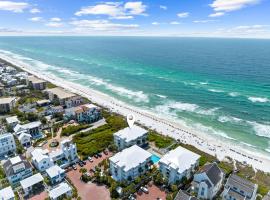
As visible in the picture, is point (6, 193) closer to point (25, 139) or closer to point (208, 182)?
point (25, 139)

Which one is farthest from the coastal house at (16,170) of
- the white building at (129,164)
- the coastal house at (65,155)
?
the white building at (129,164)

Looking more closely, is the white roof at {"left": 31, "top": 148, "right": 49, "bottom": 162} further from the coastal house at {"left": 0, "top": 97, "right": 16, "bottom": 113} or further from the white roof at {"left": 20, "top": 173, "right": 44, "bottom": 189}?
the coastal house at {"left": 0, "top": 97, "right": 16, "bottom": 113}

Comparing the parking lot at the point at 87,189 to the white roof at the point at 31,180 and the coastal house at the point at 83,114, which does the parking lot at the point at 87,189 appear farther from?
the coastal house at the point at 83,114

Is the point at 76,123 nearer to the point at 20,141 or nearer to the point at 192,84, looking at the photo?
the point at 20,141

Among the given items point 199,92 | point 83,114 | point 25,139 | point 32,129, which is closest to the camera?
point 25,139

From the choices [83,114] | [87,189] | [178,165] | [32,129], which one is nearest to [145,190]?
[178,165]

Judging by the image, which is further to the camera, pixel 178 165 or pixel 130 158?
pixel 130 158
